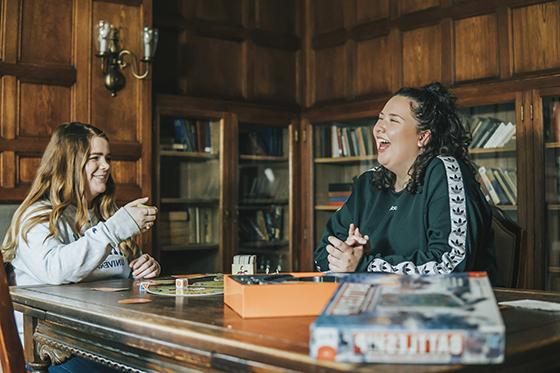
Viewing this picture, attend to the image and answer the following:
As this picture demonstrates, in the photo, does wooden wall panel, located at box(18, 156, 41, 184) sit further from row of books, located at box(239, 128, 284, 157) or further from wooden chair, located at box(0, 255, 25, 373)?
wooden chair, located at box(0, 255, 25, 373)

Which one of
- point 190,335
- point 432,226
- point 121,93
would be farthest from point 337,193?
point 190,335

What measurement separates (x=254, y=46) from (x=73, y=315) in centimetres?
334

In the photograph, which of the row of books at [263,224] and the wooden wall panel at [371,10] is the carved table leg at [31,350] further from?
the wooden wall panel at [371,10]

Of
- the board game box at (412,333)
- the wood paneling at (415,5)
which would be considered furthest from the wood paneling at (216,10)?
the board game box at (412,333)

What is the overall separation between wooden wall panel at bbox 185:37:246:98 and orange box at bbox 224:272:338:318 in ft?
10.6

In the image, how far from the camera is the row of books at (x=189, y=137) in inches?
170

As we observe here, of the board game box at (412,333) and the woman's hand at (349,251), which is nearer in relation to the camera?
the board game box at (412,333)

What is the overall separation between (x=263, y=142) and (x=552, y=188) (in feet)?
6.19

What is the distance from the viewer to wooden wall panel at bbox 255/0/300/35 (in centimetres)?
485

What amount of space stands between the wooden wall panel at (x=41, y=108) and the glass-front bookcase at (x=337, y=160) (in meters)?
1.75

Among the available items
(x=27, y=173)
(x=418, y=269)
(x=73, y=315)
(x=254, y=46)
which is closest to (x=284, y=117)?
(x=254, y=46)

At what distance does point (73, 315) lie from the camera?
171cm

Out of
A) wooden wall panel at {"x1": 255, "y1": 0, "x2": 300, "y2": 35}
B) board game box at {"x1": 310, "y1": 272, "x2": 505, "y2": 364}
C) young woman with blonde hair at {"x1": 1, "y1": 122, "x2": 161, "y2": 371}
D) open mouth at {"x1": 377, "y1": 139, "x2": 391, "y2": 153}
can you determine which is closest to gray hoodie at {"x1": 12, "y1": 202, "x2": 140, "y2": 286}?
young woman with blonde hair at {"x1": 1, "y1": 122, "x2": 161, "y2": 371}

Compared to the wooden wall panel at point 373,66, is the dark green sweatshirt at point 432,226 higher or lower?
lower
